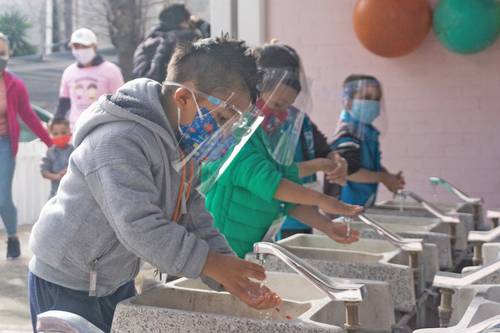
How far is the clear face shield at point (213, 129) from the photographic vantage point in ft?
5.32

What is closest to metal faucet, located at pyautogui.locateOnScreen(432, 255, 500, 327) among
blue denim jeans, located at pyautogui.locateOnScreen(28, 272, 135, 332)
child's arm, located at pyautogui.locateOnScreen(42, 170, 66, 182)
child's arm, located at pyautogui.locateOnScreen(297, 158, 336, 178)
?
blue denim jeans, located at pyautogui.locateOnScreen(28, 272, 135, 332)

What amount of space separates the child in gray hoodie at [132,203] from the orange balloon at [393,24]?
359 cm

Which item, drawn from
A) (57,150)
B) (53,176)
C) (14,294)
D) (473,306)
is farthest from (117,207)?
(57,150)

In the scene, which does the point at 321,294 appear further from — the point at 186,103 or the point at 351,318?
the point at 186,103

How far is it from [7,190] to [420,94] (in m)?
2.76

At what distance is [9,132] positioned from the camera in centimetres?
560

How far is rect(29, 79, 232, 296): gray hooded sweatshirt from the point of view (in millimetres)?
1538

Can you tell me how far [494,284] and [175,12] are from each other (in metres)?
3.78

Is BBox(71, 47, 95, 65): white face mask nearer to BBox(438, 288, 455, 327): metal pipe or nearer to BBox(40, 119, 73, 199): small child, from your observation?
BBox(40, 119, 73, 199): small child

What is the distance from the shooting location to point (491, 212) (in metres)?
3.14

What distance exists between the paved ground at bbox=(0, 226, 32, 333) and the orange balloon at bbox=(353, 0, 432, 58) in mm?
2535

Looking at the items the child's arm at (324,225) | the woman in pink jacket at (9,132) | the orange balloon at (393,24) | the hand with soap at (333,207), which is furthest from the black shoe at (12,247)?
the hand with soap at (333,207)

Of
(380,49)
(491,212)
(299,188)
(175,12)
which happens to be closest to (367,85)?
(491,212)

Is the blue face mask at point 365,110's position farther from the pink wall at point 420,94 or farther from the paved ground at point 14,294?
the paved ground at point 14,294
